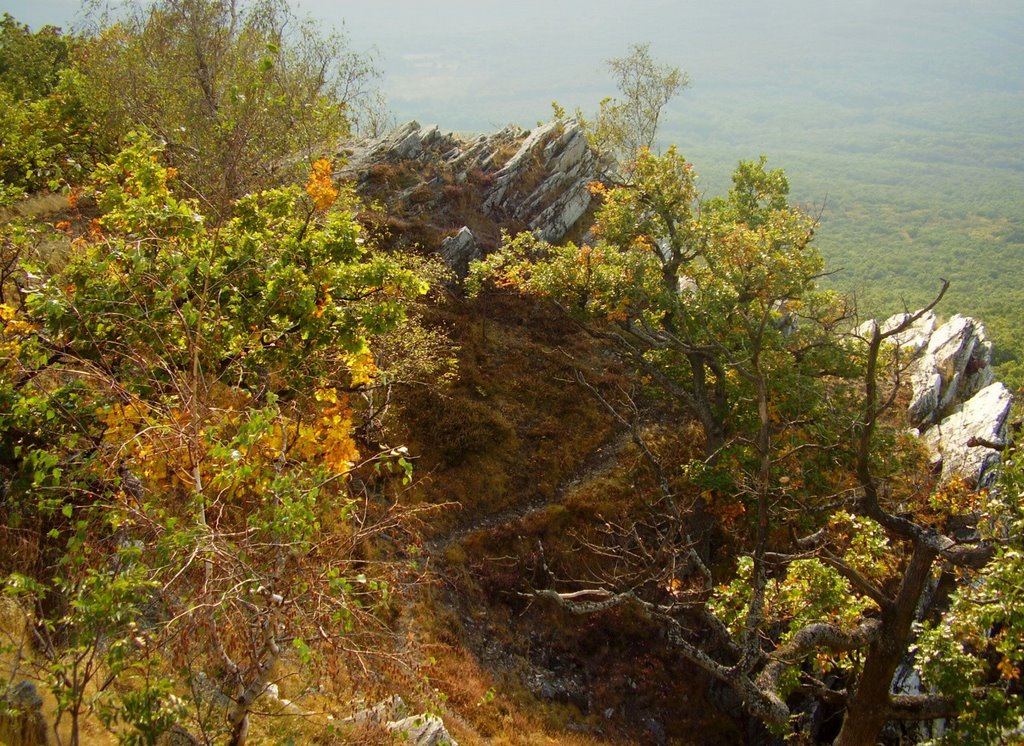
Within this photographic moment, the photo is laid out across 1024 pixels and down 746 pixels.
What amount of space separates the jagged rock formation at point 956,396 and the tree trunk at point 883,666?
1209cm

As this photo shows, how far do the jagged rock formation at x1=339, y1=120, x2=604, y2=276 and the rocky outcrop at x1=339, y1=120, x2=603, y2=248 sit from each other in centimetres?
7

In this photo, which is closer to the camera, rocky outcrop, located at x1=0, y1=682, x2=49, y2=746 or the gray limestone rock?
rocky outcrop, located at x1=0, y1=682, x2=49, y2=746

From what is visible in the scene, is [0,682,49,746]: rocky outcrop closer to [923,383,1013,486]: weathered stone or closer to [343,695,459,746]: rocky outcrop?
[343,695,459,746]: rocky outcrop

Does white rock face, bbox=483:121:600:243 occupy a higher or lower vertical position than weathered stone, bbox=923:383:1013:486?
higher

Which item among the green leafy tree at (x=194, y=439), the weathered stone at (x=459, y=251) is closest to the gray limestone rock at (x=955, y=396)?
the weathered stone at (x=459, y=251)

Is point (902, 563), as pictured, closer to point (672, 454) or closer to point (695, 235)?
point (672, 454)

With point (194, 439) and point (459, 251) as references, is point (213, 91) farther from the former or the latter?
point (194, 439)

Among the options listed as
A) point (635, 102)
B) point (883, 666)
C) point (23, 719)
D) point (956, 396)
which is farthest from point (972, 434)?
point (635, 102)

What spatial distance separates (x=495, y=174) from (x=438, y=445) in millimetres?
23754

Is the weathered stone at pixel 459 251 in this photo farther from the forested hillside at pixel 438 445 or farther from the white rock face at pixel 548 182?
the white rock face at pixel 548 182

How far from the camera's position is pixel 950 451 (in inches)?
1041

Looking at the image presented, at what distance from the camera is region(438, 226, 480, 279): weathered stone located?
3584 centimetres

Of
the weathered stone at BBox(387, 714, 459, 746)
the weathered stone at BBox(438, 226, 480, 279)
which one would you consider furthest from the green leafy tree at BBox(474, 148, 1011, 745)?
the weathered stone at BBox(438, 226, 480, 279)

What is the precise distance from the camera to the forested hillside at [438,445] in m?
7.95
